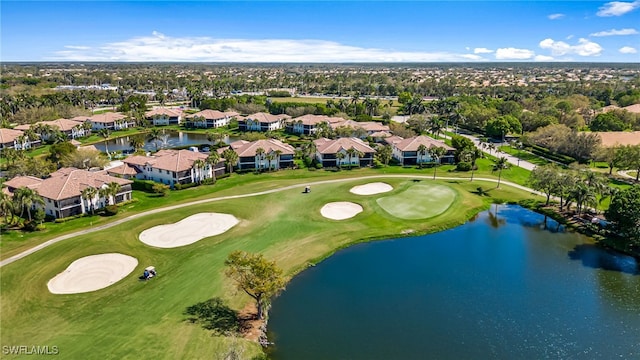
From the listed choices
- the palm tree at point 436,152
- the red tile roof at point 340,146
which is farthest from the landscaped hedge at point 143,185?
the palm tree at point 436,152

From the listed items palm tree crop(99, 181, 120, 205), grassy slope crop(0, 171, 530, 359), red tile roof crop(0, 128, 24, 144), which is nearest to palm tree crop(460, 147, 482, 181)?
grassy slope crop(0, 171, 530, 359)

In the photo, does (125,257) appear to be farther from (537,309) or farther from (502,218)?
(502,218)

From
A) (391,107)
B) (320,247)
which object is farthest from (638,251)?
(391,107)

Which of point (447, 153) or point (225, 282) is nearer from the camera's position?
point (225, 282)

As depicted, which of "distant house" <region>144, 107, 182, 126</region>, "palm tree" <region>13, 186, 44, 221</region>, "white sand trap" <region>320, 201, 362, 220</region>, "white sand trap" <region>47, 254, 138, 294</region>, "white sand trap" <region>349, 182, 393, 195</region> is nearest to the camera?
"white sand trap" <region>47, 254, 138, 294</region>

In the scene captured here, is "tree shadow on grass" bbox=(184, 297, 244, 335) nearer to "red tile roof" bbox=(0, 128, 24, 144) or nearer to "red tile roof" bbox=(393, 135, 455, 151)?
"red tile roof" bbox=(393, 135, 455, 151)

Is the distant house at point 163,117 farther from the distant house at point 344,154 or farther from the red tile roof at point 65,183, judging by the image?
the red tile roof at point 65,183
